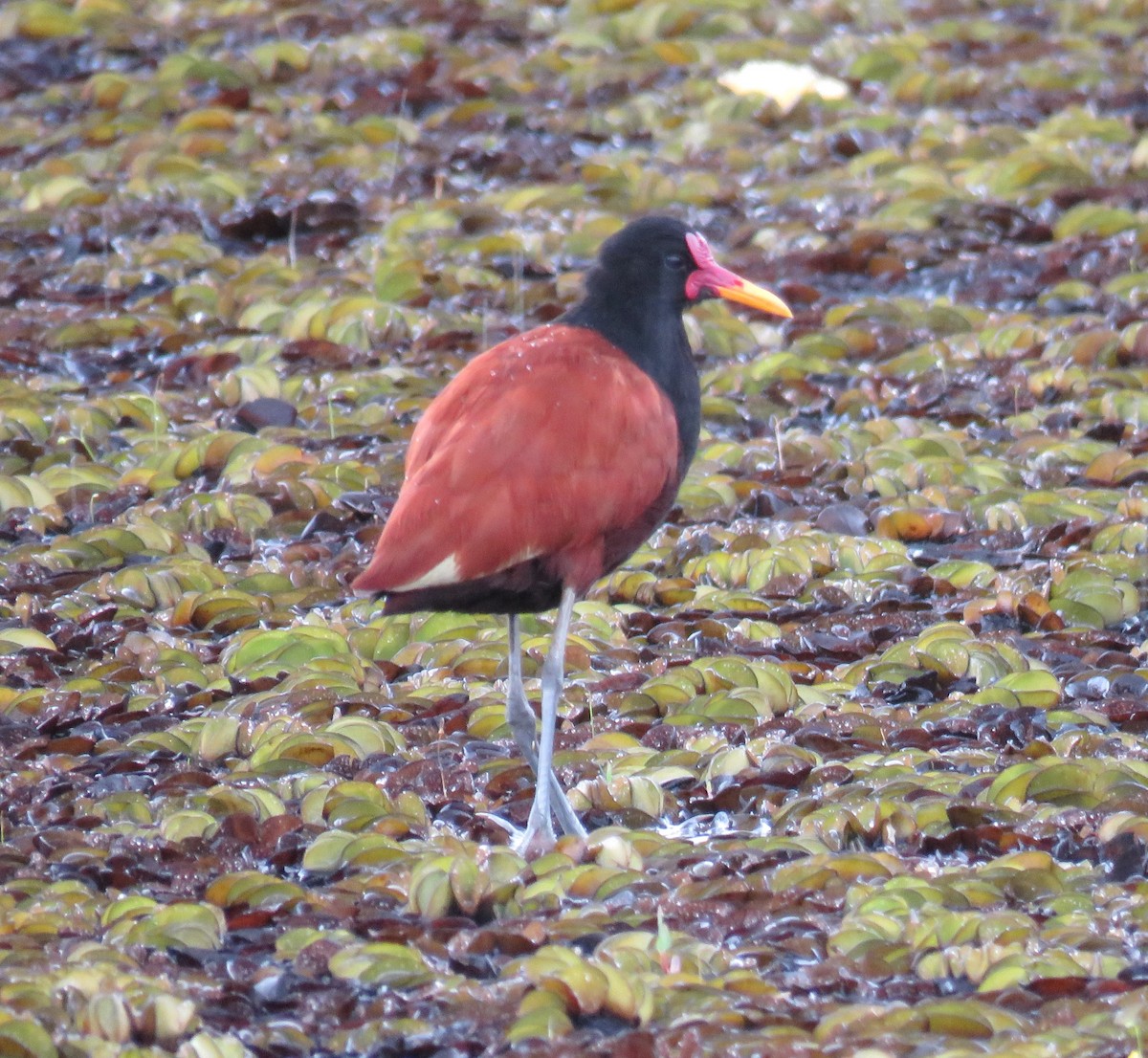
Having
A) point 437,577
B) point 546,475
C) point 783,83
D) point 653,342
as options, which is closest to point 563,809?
point 437,577

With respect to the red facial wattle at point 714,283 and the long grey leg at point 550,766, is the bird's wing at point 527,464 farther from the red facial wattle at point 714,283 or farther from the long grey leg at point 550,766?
the red facial wattle at point 714,283

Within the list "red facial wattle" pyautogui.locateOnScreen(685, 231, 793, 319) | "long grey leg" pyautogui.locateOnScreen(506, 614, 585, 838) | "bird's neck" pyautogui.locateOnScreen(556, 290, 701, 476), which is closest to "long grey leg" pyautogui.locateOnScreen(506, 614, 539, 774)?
"long grey leg" pyautogui.locateOnScreen(506, 614, 585, 838)

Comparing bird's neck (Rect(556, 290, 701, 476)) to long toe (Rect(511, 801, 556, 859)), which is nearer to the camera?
long toe (Rect(511, 801, 556, 859))

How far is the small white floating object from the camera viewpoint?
10500 millimetres

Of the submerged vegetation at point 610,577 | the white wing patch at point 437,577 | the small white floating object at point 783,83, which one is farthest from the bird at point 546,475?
the small white floating object at point 783,83

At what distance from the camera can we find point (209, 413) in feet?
24.7

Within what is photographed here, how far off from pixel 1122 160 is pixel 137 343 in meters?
4.71

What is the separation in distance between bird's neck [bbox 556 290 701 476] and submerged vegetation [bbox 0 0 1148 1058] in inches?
28.4

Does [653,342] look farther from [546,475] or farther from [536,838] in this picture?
[536,838]

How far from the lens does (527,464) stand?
15.3ft

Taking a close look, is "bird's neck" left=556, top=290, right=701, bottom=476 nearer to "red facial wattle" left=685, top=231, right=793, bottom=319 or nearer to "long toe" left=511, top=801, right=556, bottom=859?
"red facial wattle" left=685, top=231, right=793, bottom=319

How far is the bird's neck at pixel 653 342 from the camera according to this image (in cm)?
512

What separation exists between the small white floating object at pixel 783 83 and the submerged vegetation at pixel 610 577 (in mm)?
168

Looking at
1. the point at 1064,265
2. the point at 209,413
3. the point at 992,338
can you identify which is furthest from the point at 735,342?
the point at 209,413
